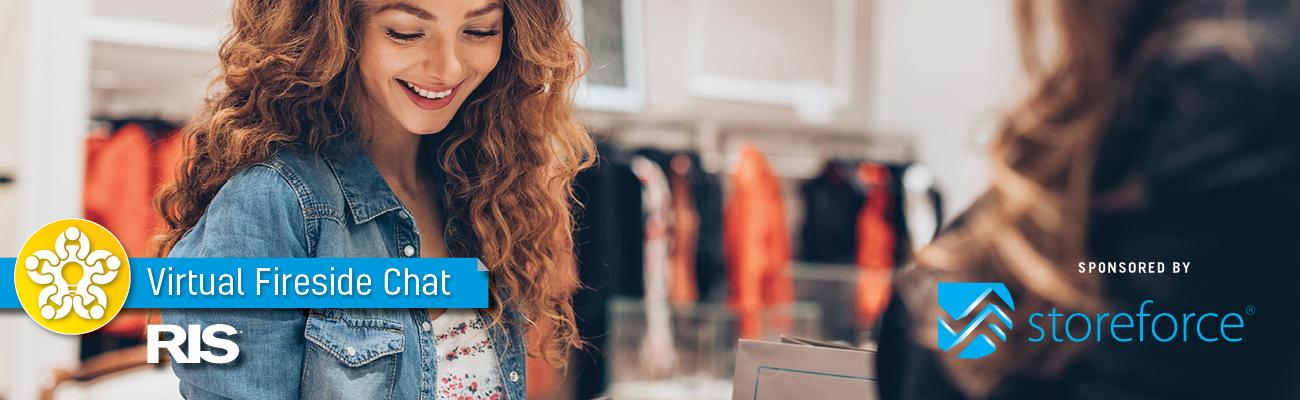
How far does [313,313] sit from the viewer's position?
1113 mm

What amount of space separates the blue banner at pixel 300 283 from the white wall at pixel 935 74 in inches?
111

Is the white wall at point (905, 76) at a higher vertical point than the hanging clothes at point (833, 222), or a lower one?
higher

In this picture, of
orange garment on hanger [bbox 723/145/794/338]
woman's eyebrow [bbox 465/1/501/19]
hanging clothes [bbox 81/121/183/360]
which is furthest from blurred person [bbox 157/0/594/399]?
orange garment on hanger [bbox 723/145/794/338]

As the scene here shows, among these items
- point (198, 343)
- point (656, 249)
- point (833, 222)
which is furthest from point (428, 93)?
point (833, 222)

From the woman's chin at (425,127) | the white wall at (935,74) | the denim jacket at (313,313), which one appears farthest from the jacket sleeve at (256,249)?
the white wall at (935,74)

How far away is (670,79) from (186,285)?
2848 millimetres

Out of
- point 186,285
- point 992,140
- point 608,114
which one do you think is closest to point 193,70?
point 608,114

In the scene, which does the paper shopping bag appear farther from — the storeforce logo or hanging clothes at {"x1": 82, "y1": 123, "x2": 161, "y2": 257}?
hanging clothes at {"x1": 82, "y1": 123, "x2": 161, "y2": 257}

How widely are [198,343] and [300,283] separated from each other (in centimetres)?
14

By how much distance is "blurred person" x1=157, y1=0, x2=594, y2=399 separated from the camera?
1053mm

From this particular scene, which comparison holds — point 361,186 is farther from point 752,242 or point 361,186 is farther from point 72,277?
point 752,242

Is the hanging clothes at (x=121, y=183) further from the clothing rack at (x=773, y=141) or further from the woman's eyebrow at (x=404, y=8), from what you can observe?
the woman's eyebrow at (x=404, y=8)

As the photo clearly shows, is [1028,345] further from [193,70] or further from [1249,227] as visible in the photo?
[193,70]

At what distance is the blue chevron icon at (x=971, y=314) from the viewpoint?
645mm
